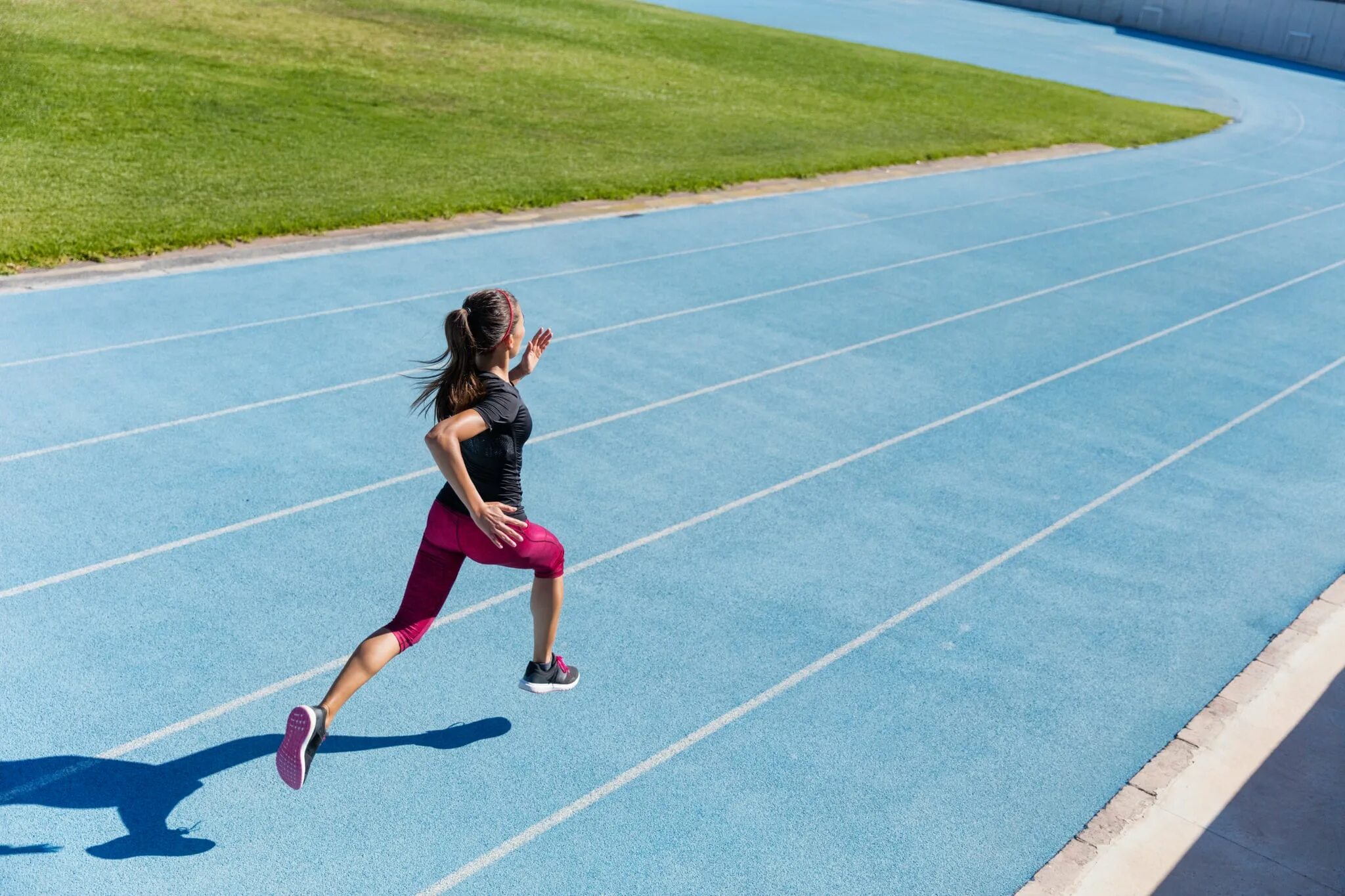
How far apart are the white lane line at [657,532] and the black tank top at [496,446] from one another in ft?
4.80

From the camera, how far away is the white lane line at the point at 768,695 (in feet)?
15.5

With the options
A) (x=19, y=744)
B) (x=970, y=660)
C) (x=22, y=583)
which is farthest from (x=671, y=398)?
(x=19, y=744)

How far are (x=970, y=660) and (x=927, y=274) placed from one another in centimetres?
812

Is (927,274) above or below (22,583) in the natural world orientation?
above

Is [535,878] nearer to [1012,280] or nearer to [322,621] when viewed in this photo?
[322,621]

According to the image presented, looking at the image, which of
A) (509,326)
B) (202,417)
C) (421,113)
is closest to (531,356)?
(509,326)

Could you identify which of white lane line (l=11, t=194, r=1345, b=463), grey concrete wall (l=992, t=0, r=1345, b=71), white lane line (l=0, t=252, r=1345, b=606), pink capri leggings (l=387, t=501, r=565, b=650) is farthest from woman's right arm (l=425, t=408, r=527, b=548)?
grey concrete wall (l=992, t=0, r=1345, b=71)

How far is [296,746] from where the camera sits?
455 cm

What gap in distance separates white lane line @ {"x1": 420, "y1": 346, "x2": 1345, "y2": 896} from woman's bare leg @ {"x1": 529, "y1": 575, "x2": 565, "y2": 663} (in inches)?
25.0

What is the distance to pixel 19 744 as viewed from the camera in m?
5.07

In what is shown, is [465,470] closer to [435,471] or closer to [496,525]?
[496,525]

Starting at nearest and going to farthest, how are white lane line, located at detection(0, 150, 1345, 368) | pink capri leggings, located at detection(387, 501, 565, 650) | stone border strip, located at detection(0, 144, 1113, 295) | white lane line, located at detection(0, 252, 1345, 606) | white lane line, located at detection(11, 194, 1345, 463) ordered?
pink capri leggings, located at detection(387, 501, 565, 650) → white lane line, located at detection(0, 252, 1345, 606) → white lane line, located at detection(11, 194, 1345, 463) → white lane line, located at detection(0, 150, 1345, 368) → stone border strip, located at detection(0, 144, 1113, 295)

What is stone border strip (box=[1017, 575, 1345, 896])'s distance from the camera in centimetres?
493

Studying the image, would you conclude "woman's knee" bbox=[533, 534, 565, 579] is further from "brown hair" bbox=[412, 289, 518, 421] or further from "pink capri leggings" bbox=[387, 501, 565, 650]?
"brown hair" bbox=[412, 289, 518, 421]
